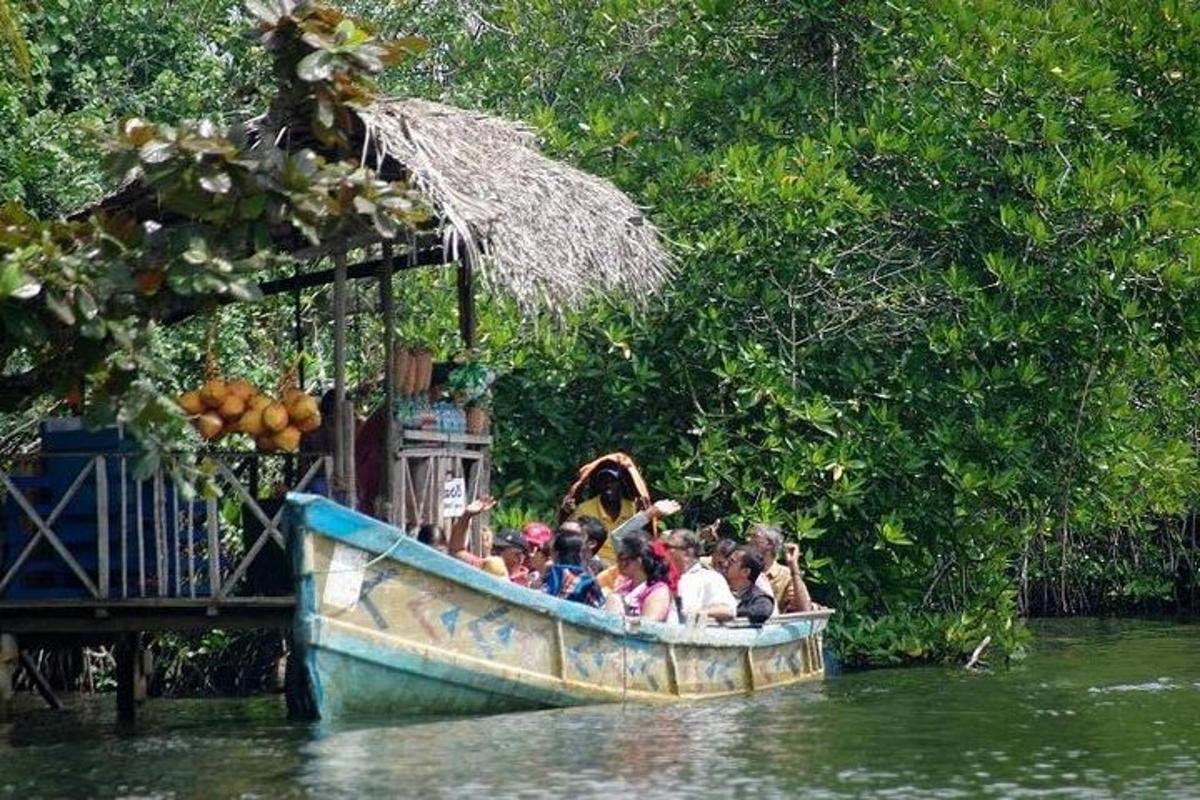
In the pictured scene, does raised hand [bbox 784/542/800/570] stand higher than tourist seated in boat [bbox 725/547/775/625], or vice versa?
raised hand [bbox 784/542/800/570]

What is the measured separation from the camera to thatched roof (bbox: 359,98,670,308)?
1415 centimetres

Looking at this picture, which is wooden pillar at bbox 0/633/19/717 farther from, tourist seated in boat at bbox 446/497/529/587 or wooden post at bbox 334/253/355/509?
tourist seated in boat at bbox 446/497/529/587

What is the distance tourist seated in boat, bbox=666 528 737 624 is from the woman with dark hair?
85 millimetres

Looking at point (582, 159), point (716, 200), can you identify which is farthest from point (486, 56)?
point (716, 200)

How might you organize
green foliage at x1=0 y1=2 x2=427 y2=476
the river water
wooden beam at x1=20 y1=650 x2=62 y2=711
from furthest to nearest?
wooden beam at x1=20 y1=650 x2=62 y2=711 → green foliage at x1=0 y1=2 x2=427 y2=476 → the river water

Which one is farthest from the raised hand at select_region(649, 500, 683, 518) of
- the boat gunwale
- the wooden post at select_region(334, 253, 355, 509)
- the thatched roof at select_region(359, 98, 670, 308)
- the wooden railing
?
the wooden post at select_region(334, 253, 355, 509)

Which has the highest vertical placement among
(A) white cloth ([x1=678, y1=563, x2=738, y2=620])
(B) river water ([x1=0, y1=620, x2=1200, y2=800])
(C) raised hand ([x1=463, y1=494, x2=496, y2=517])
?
(C) raised hand ([x1=463, y1=494, x2=496, y2=517])

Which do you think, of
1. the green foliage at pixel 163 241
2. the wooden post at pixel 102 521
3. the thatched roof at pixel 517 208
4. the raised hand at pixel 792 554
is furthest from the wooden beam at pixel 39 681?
the raised hand at pixel 792 554

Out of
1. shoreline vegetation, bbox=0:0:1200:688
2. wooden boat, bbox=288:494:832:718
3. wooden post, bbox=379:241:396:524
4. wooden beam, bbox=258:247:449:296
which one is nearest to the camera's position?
wooden boat, bbox=288:494:832:718

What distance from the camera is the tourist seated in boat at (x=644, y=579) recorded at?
16.0 m

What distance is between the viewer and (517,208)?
14.9 meters

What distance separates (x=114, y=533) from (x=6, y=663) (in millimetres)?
1170

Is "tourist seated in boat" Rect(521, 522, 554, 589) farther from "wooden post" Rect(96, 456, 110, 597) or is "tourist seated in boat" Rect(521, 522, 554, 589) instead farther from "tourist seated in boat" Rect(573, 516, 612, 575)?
"wooden post" Rect(96, 456, 110, 597)

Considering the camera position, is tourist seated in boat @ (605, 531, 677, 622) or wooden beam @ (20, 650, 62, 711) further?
wooden beam @ (20, 650, 62, 711)
